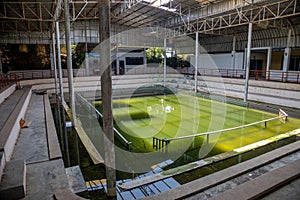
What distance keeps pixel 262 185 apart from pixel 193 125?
6.16m

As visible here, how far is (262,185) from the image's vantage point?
341cm

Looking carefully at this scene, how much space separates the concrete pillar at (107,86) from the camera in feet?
12.1

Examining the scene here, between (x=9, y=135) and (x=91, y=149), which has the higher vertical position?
(x=9, y=135)

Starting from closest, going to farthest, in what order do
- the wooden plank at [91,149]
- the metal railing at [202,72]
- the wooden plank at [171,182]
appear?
the wooden plank at [171,182] < the wooden plank at [91,149] < the metal railing at [202,72]

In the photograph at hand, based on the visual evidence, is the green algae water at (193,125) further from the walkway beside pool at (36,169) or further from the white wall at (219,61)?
the white wall at (219,61)

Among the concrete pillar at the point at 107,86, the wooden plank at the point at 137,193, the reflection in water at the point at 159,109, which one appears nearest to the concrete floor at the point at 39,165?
the concrete pillar at the point at 107,86

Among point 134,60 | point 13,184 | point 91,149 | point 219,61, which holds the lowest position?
point 91,149

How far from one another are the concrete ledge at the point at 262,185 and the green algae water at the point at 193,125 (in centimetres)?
267

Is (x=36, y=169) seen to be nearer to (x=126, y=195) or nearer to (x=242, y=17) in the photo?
(x=126, y=195)

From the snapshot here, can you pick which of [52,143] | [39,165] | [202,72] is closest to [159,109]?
[52,143]

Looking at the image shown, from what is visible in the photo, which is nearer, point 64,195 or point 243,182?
point 64,195

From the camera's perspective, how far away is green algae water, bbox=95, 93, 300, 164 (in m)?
7.18

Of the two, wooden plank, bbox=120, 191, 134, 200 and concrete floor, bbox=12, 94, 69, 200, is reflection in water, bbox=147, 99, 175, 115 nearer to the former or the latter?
concrete floor, bbox=12, 94, 69, 200

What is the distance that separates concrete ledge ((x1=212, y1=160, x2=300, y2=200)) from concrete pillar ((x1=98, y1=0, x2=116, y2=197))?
1972mm
